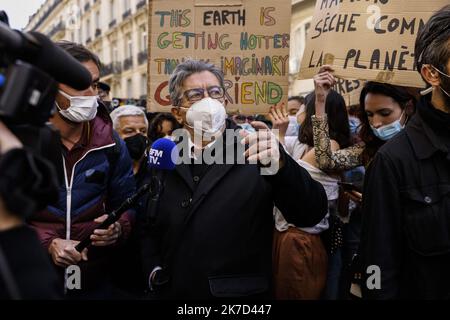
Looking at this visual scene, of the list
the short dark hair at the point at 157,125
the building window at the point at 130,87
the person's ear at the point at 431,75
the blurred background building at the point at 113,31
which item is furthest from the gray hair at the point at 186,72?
the building window at the point at 130,87

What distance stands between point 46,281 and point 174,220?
1.25 metres

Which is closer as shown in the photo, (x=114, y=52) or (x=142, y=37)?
(x=142, y=37)

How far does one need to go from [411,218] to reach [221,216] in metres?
0.74

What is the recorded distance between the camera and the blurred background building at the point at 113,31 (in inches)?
1337

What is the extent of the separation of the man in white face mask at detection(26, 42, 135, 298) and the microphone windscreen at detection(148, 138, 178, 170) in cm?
39

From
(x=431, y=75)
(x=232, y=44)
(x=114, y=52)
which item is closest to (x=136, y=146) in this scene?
(x=232, y=44)

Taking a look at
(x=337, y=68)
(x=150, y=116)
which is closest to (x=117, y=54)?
(x=150, y=116)

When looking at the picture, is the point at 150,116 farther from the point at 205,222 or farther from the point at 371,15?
the point at 205,222

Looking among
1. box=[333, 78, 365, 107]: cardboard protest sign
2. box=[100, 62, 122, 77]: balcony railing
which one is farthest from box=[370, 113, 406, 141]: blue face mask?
box=[100, 62, 122, 77]: balcony railing

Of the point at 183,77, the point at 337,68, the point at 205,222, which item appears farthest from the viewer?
the point at 337,68

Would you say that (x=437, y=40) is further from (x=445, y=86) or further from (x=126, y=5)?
(x=126, y=5)

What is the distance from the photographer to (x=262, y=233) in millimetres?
2291

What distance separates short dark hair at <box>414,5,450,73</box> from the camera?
2053mm

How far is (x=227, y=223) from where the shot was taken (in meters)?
2.22
